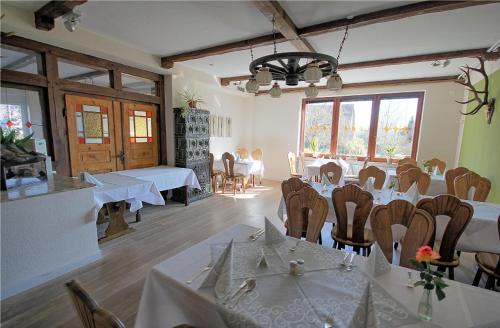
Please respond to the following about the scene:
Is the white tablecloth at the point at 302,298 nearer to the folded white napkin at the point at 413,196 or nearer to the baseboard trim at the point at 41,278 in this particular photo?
the folded white napkin at the point at 413,196

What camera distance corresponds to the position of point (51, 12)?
243cm

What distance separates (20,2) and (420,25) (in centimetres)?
432

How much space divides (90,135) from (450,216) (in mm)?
4451

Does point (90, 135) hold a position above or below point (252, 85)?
below

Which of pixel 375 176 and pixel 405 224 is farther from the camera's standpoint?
pixel 375 176

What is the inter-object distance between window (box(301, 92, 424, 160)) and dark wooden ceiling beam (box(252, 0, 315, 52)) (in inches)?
128

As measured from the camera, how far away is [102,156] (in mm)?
3781

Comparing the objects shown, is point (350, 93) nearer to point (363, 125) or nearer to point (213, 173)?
point (363, 125)

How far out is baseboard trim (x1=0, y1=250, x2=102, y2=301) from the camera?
1951mm

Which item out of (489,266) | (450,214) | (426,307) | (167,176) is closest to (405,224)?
(450,214)

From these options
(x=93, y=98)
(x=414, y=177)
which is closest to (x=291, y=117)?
(x=414, y=177)

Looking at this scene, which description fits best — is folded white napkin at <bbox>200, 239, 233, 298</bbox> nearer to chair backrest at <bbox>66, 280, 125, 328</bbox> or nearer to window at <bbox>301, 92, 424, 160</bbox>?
chair backrest at <bbox>66, 280, 125, 328</bbox>

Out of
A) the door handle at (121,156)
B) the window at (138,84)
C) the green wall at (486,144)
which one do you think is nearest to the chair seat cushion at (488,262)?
the green wall at (486,144)

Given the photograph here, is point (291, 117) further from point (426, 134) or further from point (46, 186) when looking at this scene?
point (46, 186)
